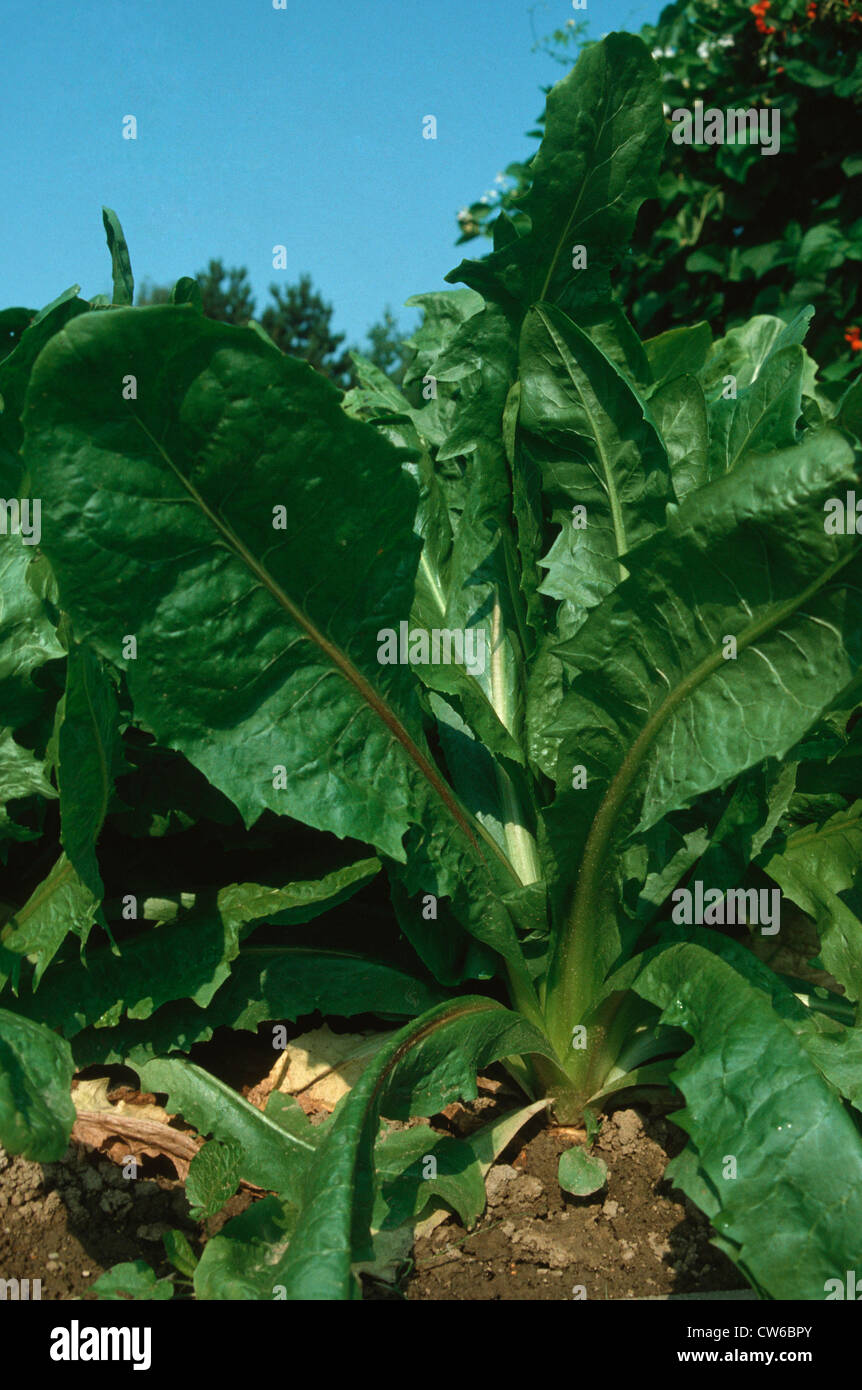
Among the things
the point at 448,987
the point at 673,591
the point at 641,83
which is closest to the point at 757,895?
the point at 448,987

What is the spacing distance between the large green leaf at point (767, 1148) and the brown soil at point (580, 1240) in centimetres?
22

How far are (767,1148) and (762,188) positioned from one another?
218 inches

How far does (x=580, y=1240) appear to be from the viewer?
1.73m

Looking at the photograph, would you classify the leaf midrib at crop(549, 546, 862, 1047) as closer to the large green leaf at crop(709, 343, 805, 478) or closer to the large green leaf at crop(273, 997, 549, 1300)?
the large green leaf at crop(273, 997, 549, 1300)

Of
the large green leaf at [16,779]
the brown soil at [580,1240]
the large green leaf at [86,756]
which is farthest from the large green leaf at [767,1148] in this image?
the large green leaf at [16,779]

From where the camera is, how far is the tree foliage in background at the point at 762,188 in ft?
17.4

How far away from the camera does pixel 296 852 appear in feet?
7.26

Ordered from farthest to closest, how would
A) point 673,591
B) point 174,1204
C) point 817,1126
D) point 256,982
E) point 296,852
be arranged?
point 296,852
point 256,982
point 174,1204
point 673,591
point 817,1126

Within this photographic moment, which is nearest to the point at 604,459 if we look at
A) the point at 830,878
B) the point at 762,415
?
the point at 762,415

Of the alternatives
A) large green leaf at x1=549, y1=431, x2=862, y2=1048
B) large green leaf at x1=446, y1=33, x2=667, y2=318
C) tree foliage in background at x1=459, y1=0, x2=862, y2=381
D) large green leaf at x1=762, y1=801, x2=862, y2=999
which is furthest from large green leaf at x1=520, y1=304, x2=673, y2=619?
tree foliage in background at x1=459, y1=0, x2=862, y2=381

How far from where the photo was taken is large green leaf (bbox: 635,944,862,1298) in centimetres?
137

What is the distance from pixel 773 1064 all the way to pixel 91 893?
109cm

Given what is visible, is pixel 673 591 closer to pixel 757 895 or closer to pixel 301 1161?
pixel 757 895

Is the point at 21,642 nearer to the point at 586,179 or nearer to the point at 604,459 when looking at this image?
the point at 604,459
